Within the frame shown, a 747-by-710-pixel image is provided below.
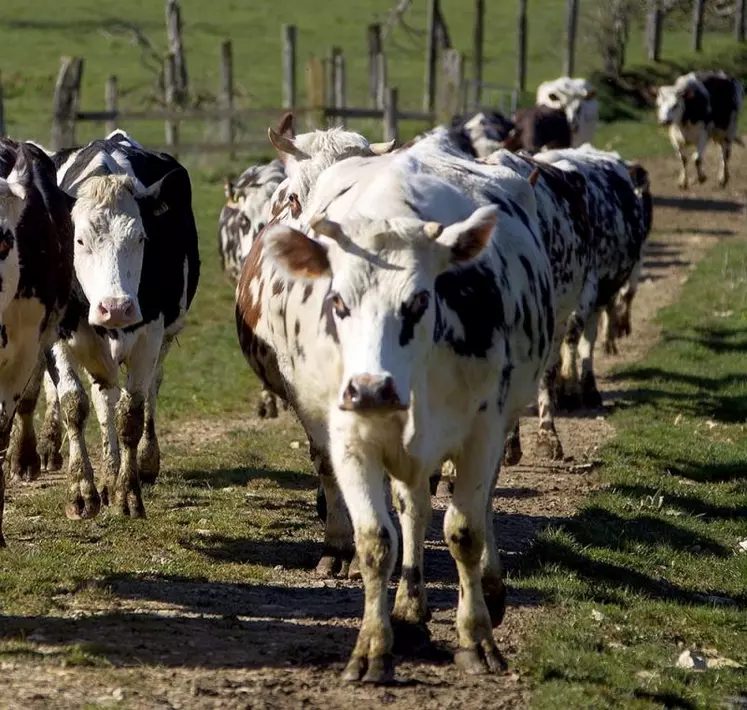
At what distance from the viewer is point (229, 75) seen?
2928cm

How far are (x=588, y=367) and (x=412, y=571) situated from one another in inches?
296

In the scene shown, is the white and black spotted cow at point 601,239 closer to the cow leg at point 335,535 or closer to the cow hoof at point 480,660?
the cow leg at point 335,535

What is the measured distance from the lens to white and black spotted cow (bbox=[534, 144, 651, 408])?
13.6m

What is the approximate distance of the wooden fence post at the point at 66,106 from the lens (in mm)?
23094

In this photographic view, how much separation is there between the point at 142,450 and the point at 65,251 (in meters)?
2.40

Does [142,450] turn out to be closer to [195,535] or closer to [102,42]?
[195,535]

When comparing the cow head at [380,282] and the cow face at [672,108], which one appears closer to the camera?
the cow head at [380,282]

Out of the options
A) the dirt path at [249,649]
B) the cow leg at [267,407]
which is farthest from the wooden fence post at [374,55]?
the dirt path at [249,649]

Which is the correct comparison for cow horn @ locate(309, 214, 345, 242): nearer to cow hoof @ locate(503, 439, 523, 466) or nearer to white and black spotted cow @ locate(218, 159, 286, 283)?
cow hoof @ locate(503, 439, 523, 466)

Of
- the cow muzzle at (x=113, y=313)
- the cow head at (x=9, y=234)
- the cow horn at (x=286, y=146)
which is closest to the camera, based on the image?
the cow head at (x=9, y=234)

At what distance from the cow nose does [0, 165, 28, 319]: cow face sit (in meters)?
0.71

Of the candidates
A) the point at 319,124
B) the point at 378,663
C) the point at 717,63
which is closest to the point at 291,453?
the point at 378,663

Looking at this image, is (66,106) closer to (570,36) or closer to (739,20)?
(570,36)

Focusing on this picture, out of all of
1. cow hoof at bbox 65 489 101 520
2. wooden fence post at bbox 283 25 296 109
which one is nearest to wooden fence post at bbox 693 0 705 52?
wooden fence post at bbox 283 25 296 109
